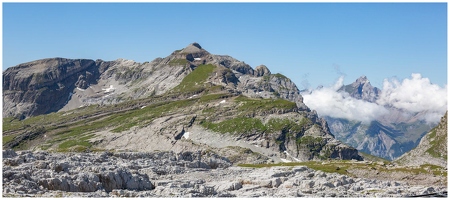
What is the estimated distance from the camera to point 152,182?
398ft

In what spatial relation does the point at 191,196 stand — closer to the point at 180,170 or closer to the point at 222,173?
the point at 180,170

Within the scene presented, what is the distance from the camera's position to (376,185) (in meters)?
137

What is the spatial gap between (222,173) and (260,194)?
50.2 m

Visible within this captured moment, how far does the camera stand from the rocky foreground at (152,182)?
97.6 metres

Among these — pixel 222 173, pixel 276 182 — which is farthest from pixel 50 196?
pixel 222 173

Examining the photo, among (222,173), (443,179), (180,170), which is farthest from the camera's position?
(443,179)

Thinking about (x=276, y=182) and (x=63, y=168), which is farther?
(x=276, y=182)

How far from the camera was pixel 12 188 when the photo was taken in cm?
8894

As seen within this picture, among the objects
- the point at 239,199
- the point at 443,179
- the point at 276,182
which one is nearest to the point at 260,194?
the point at 239,199

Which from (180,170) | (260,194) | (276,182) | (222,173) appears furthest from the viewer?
(222,173)

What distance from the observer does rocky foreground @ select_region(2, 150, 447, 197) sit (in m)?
97.6

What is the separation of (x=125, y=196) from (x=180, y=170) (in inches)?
2042

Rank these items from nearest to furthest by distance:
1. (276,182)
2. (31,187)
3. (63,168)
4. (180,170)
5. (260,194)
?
(31,187) → (260,194) → (63,168) → (276,182) → (180,170)

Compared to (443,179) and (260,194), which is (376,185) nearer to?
(260,194)
